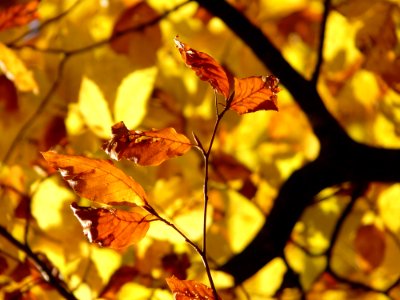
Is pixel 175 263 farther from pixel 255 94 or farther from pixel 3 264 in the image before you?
pixel 255 94

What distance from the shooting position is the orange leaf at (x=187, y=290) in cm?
50

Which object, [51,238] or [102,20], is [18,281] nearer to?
[51,238]

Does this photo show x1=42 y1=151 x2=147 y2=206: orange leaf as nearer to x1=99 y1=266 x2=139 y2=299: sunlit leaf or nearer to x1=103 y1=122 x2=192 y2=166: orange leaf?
x1=103 y1=122 x2=192 y2=166: orange leaf

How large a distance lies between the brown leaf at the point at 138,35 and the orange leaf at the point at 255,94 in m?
0.59

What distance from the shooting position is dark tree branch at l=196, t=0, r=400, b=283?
2.66 ft

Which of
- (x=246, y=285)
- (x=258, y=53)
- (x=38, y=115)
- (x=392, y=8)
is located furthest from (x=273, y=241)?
(x=38, y=115)

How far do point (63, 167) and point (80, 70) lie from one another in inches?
24.2

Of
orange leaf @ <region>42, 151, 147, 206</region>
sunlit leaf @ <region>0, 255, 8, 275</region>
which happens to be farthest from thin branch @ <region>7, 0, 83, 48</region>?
orange leaf @ <region>42, 151, 147, 206</region>

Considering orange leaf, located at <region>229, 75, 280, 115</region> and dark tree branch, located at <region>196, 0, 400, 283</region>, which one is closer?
→ orange leaf, located at <region>229, 75, 280, 115</region>

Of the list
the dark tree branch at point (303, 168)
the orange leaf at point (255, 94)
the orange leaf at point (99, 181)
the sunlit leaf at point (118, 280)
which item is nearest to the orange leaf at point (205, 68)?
the orange leaf at point (255, 94)

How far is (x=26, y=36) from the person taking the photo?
1.11 meters

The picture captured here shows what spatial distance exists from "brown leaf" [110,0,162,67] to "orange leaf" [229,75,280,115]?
59 cm

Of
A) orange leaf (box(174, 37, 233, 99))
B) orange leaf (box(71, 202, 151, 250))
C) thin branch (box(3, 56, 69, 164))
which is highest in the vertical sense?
orange leaf (box(174, 37, 233, 99))

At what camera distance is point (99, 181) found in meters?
0.50
